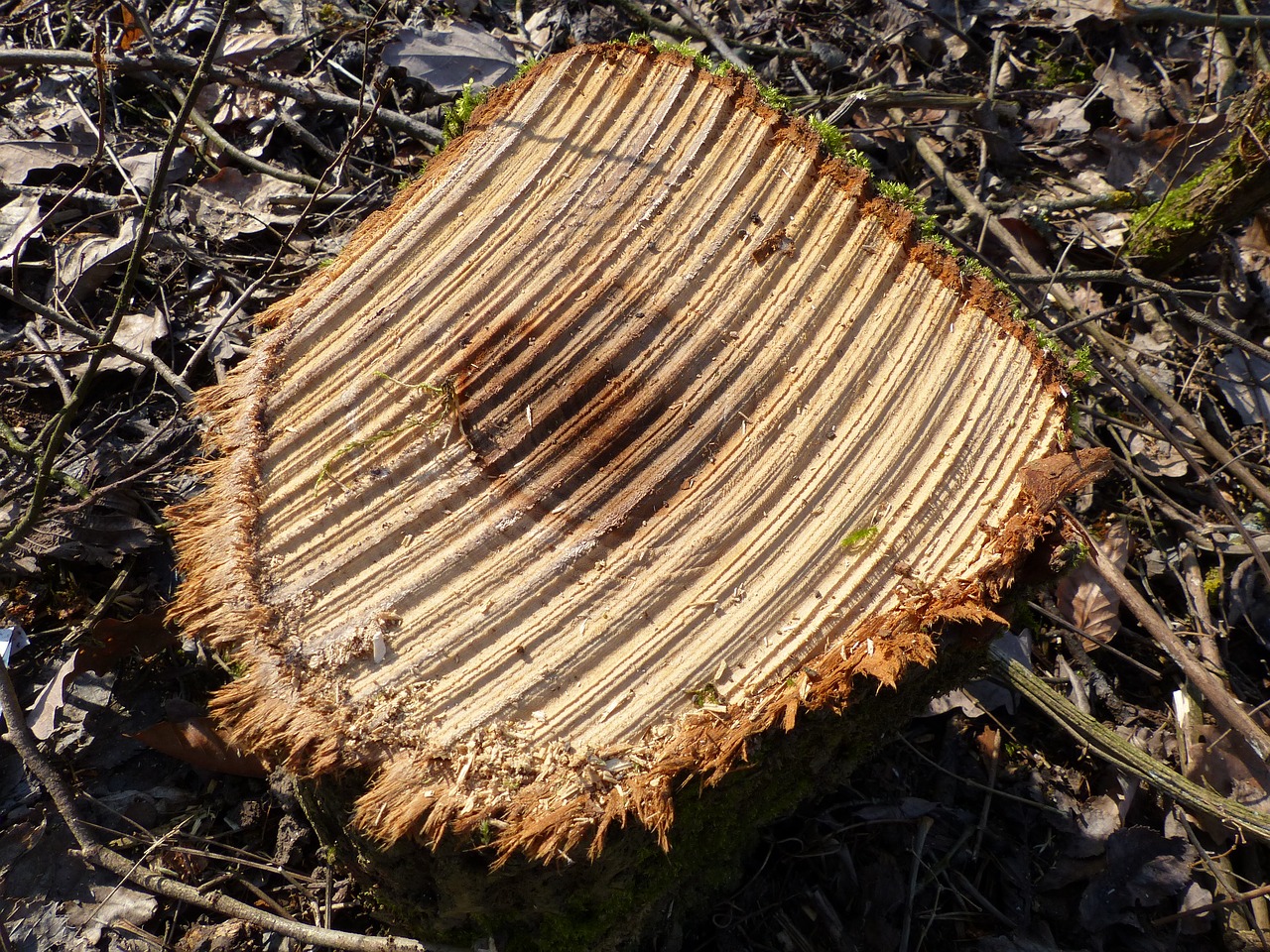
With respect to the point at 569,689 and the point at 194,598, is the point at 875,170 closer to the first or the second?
the point at 569,689

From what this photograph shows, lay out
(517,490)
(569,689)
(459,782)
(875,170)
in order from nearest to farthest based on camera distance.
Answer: (459,782) < (569,689) < (517,490) < (875,170)

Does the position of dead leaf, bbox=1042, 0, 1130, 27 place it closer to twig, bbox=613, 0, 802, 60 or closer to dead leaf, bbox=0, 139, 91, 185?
twig, bbox=613, 0, 802, 60

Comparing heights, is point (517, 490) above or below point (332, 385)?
below

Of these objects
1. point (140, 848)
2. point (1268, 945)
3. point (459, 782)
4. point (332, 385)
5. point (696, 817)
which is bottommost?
point (1268, 945)

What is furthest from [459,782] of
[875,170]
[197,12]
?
[197,12]

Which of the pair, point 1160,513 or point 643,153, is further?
point 1160,513

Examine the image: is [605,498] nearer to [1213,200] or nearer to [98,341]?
[98,341]

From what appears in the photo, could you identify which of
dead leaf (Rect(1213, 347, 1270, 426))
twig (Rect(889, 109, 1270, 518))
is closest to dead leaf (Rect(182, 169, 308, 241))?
twig (Rect(889, 109, 1270, 518))
